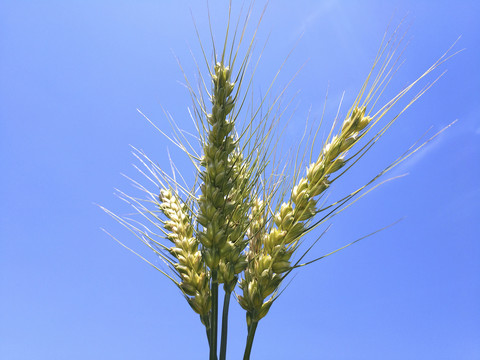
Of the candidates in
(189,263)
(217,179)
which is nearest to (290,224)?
(217,179)

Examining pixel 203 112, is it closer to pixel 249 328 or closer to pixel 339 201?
pixel 339 201

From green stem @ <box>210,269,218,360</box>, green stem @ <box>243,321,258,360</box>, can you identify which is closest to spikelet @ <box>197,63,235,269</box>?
green stem @ <box>210,269,218,360</box>

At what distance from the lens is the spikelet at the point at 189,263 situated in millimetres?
1544

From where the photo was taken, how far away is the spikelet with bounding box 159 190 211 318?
1.54m

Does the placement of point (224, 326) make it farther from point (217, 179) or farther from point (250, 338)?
point (217, 179)

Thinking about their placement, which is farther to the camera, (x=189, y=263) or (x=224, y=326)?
(x=189, y=263)

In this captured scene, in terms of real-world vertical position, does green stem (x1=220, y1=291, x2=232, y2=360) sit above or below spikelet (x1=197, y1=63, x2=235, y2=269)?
below

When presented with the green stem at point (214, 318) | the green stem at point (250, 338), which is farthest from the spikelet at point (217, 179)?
the green stem at point (250, 338)

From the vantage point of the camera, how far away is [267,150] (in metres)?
1.70

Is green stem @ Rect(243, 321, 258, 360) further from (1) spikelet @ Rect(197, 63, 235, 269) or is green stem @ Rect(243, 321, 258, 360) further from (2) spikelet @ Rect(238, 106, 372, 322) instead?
(1) spikelet @ Rect(197, 63, 235, 269)

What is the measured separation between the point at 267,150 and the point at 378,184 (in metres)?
0.42

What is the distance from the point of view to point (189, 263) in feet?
5.21

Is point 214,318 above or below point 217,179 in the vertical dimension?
below

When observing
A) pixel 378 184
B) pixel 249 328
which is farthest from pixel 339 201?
pixel 249 328
